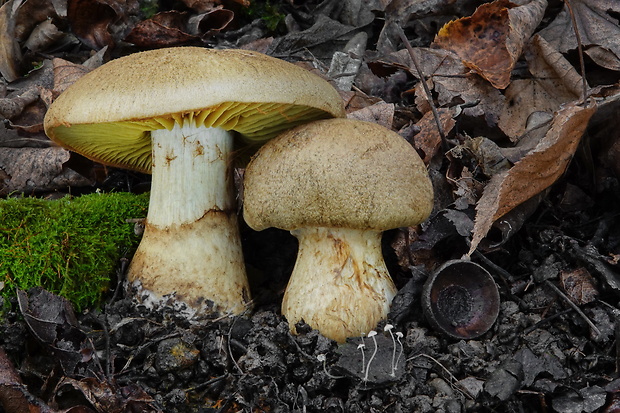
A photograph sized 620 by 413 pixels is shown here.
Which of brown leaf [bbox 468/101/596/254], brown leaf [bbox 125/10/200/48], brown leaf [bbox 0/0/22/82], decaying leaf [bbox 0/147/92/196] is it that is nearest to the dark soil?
brown leaf [bbox 468/101/596/254]

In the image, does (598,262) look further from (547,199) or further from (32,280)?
(32,280)

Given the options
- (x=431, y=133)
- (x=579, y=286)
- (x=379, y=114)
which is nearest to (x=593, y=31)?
(x=431, y=133)

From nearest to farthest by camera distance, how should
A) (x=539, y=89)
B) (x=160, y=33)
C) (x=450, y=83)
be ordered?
1. (x=539, y=89)
2. (x=450, y=83)
3. (x=160, y=33)

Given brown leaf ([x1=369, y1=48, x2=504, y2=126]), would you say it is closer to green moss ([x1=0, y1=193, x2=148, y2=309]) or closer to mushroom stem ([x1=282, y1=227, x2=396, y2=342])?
mushroom stem ([x1=282, y1=227, x2=396, y2=342])

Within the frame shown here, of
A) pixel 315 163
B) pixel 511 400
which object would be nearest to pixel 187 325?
pixel 315 163

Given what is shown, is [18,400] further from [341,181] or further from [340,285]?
[341,181]

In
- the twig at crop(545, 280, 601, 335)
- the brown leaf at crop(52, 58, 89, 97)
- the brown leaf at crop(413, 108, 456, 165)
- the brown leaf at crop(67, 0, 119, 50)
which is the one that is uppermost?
the brown leaf at crop(67, 0, 119, 50)

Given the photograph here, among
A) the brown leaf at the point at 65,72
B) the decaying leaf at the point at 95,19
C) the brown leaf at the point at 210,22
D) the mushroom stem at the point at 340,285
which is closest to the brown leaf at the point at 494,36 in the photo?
the mushroom stem at the point at 340,285

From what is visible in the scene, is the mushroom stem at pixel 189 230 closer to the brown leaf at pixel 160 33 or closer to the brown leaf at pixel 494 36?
the brown leaf at pixel 160 33
